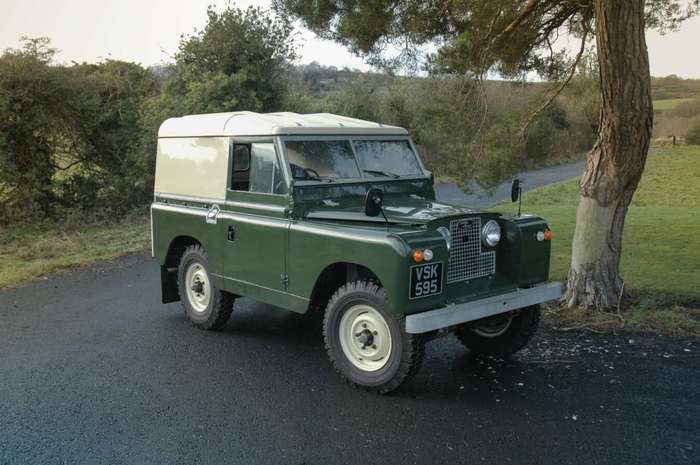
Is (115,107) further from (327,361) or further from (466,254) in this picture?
(466,254)

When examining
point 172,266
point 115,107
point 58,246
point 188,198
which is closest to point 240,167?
point 188,198

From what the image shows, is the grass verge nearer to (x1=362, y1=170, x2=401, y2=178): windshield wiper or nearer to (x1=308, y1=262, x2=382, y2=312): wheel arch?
(x1=362, y1=170, x2=401, y2=178): windshield wiper

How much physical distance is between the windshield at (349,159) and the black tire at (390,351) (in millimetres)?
1363

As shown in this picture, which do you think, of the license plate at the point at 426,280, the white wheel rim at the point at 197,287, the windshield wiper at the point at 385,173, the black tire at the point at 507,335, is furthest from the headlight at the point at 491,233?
the white wheel rim at the point at 197,287

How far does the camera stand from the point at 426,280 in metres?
4.77

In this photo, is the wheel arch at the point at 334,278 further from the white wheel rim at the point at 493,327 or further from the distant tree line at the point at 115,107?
the distant tree line at the point at 115,107

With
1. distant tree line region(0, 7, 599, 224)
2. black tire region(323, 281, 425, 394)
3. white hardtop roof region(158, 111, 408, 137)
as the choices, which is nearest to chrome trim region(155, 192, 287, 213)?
white hardtop roof region(158, 111, 408, 137)

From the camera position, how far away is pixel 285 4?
953 centimetres

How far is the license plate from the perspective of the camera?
15.4ft

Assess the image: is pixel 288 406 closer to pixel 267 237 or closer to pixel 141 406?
pixel 141 406

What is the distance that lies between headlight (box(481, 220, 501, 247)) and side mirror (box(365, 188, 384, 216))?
977 millimetres

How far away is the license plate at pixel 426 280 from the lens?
15.4 feet

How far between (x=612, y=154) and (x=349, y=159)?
294cm

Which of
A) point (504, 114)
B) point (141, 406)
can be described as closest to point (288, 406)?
point (141, 406)
